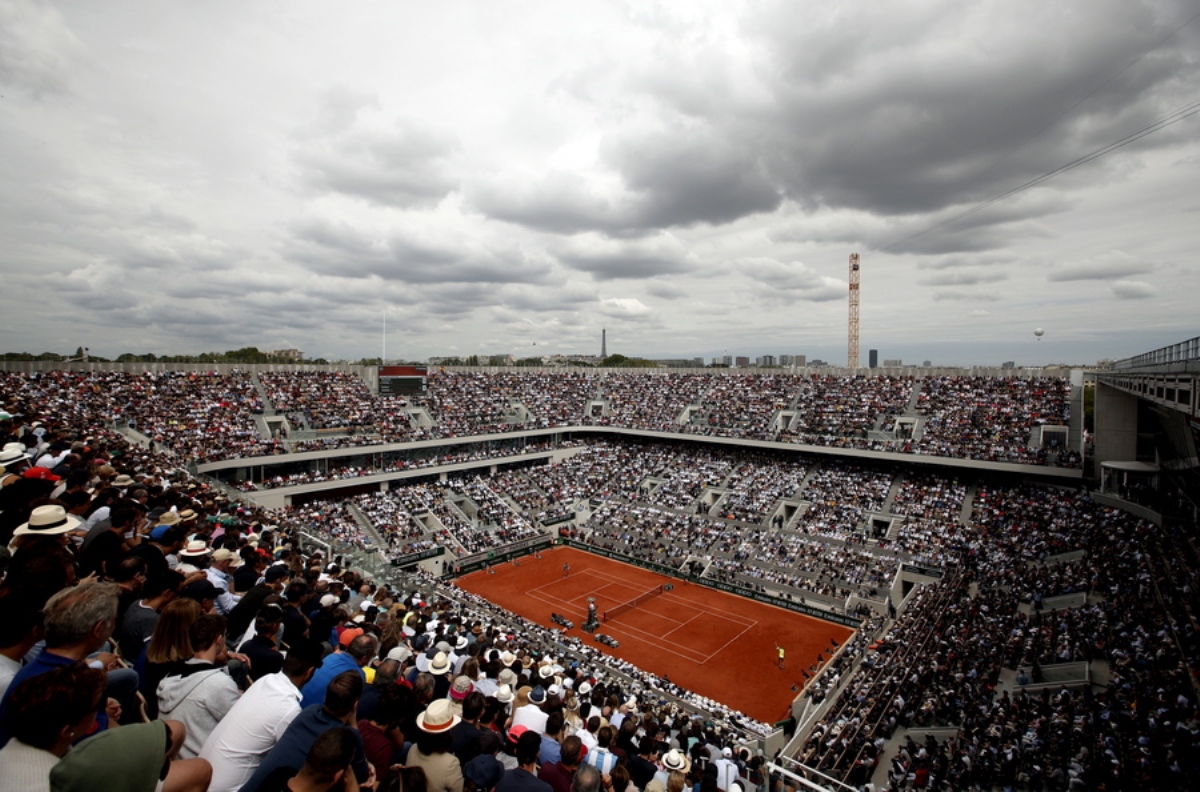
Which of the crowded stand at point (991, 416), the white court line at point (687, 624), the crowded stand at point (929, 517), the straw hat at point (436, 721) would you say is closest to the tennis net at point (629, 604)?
the white court line at point (687, 624)

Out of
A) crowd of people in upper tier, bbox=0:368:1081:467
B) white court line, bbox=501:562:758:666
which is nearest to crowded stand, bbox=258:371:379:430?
crowd of people in upper tier, bbox=0:368:1081:467

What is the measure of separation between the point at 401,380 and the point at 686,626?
36.0 meters

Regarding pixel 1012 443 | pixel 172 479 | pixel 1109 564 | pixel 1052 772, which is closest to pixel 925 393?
pixel 1012 443

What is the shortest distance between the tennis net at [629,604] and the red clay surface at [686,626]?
0.35 m

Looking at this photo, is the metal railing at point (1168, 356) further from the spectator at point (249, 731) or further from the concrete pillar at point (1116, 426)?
the spectator at point (249, 731)

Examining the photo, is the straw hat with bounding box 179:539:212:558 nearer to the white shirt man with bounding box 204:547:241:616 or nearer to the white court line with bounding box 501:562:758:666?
the white shirt man with bounding box 204:547:241:616

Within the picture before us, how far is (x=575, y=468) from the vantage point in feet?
179

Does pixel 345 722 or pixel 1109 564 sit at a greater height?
pixel 345 722

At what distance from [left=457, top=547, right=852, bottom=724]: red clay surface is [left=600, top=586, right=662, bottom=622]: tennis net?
35cm

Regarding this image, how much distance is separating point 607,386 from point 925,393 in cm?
3309

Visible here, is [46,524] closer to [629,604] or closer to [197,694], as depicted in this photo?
[197,694]

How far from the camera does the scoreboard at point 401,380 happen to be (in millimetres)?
54344

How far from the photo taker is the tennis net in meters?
33.5

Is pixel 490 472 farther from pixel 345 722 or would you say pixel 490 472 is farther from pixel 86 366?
pixel 345 722
